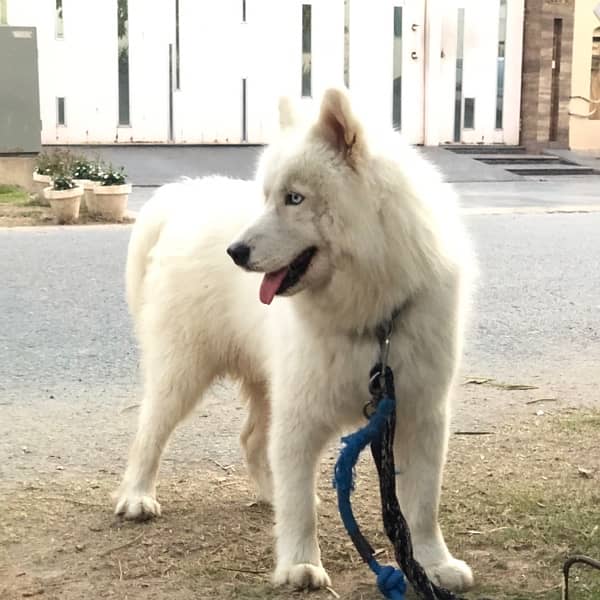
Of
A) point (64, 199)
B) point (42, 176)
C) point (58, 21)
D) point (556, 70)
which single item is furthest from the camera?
point (556, 70)

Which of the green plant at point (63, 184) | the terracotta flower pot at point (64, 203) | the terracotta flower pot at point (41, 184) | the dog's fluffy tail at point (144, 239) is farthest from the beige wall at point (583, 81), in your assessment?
the dog's fluffy tail at point (144, 239)

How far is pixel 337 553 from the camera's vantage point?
3135 millimetres

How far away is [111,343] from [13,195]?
8429 millimetres

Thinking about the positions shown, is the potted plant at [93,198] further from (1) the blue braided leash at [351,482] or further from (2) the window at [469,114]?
(2) the window at [469,114]

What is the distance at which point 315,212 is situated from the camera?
2.53 m

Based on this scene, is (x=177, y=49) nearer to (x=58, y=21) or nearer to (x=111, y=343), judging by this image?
(x=58, y=21)

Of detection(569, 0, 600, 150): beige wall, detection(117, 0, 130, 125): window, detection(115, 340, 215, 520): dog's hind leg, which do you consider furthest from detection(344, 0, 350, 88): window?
detection(115, 340, 215, 520): dog's hind leg

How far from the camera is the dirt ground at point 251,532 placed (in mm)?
2855

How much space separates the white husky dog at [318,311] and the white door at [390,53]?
52.8 ft

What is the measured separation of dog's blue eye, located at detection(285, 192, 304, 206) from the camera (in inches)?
100

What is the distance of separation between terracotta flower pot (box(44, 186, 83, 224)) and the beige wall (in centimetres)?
1332

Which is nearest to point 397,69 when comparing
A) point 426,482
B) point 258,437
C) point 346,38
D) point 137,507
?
point 346,38

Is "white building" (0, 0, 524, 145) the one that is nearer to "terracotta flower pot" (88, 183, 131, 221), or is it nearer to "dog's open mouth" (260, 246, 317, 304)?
"terracotta flower pot" (88, 183, 131, 221)

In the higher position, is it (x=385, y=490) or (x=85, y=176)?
(x=85, y=176)
